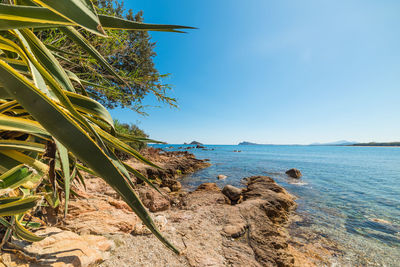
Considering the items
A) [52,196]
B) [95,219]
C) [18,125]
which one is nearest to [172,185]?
[95,219]

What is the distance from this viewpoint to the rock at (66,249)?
3.84ft

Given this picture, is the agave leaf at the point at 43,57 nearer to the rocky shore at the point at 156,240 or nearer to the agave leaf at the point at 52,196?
the agave leaf at the point at 52,196

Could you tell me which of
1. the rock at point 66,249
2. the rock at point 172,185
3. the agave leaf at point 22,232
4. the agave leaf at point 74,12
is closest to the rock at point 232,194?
the rock at point 172,185

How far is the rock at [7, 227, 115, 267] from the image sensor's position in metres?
1.17

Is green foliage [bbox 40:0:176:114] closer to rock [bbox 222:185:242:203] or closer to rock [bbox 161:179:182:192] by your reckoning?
rock [bbox 222:185:242:203]

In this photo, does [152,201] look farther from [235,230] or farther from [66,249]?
[66,249]

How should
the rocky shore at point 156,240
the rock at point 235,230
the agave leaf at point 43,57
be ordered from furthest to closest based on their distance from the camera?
1. the rock at point 235,230
2. the rocky shore at point 156,240
3. the agave leaf at point 43,57

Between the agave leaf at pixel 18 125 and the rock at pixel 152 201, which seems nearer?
the agave leaf at pixel 18 125

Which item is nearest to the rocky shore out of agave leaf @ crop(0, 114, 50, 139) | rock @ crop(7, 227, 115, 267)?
rock @ crop(7, 227, 115, 267)

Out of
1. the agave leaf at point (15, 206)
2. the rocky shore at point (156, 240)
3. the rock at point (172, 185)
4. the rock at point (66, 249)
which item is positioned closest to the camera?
the agave leaf at point (15, 206)

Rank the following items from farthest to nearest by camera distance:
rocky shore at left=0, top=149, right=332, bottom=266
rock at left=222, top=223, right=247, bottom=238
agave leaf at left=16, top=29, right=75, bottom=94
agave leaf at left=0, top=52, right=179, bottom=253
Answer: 1. rock at left=222, top=223, right=247, bottom=238
2. rocky shore at left=0, top=149, right=332, bottom=266
3. agave leaf at left=16, top=29, right=75, bottom=94
4. agave leaf at left=0, top=52, right=179, bottom=253

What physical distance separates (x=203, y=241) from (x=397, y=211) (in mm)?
9375

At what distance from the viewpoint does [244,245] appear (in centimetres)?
240

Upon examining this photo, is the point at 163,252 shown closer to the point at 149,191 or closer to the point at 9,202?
the point at 9,202
